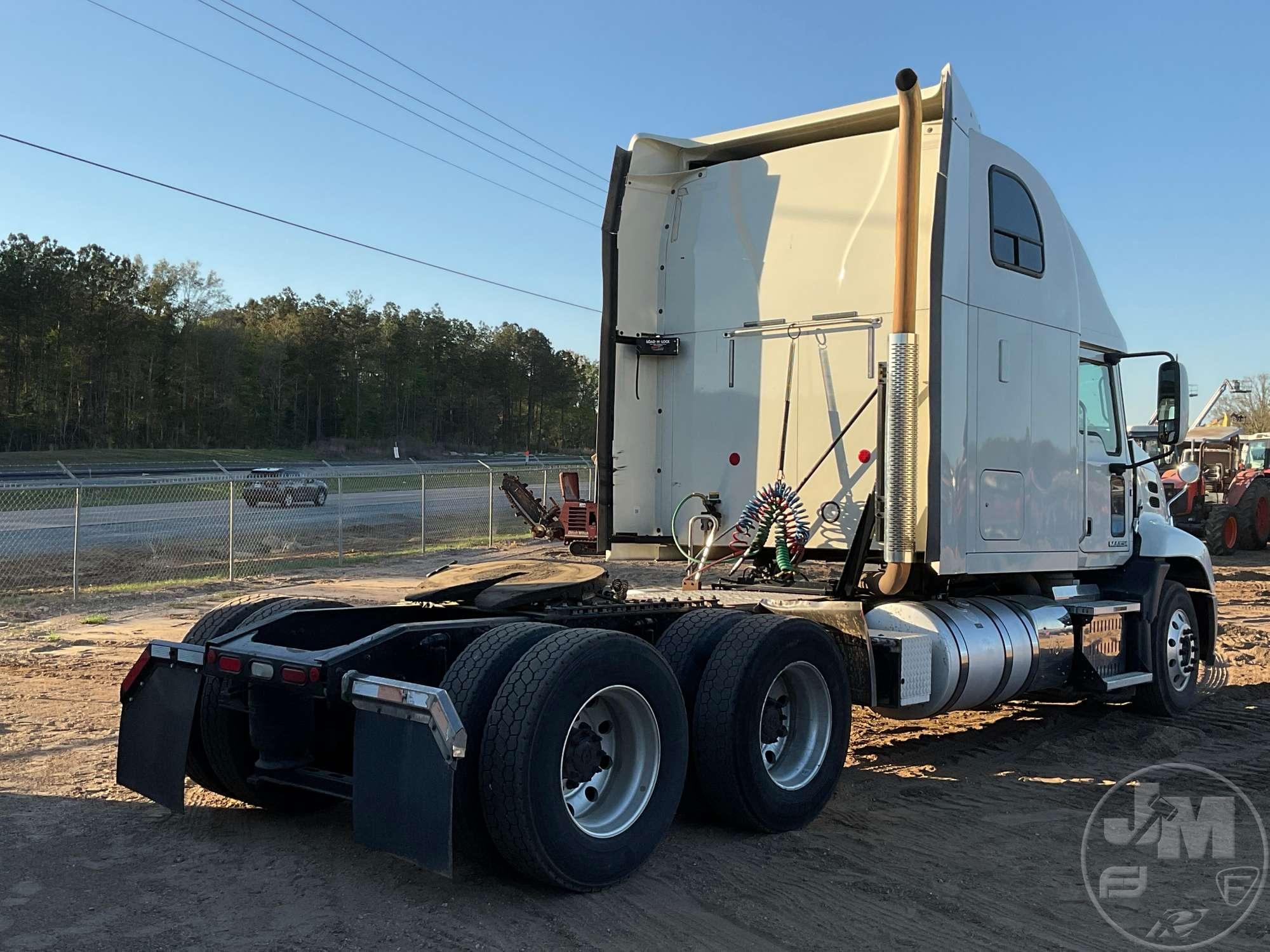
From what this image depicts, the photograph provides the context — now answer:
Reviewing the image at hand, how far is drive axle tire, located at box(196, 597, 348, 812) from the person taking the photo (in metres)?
5.02

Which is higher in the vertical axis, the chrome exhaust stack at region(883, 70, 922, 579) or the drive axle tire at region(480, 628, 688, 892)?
the chrome exhaust stack at region(883, 70, 922, 579)

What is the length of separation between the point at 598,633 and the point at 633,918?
3.72 feet

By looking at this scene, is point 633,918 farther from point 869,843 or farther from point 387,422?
point 387,422

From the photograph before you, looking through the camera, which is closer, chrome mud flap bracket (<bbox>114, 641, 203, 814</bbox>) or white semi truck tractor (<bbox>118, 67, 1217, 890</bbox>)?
white semi truck tractor (<bbox>118, 67, 1217, 890</bbox>)

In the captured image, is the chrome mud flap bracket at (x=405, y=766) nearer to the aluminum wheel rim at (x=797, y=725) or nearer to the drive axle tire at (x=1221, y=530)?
the aluminum wheel rim at (x=797, y=725)

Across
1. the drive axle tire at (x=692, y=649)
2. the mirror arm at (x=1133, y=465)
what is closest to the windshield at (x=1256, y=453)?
the mirror arm at (x=1133, y=465)

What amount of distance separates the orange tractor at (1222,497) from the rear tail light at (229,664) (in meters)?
19.8

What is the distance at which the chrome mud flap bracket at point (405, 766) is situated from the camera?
393 cm

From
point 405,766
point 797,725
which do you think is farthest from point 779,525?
point 405,766

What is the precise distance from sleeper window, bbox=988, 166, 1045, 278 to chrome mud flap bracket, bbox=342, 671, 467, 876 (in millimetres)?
4765

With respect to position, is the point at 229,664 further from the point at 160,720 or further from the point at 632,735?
the point at 632,735

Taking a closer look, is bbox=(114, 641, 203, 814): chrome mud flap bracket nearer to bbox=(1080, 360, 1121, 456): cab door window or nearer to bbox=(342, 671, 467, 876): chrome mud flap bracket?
bbox=(342, 671, 467, 876): chrome mud flap bracket

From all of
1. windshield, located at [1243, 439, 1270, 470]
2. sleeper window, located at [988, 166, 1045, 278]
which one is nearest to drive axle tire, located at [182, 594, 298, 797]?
sleeper window, located at [988, 166, 1045, 278]

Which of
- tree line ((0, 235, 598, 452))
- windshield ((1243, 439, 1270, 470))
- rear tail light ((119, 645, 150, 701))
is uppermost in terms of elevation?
Result: tree line ((0, 235, 598, 452))
